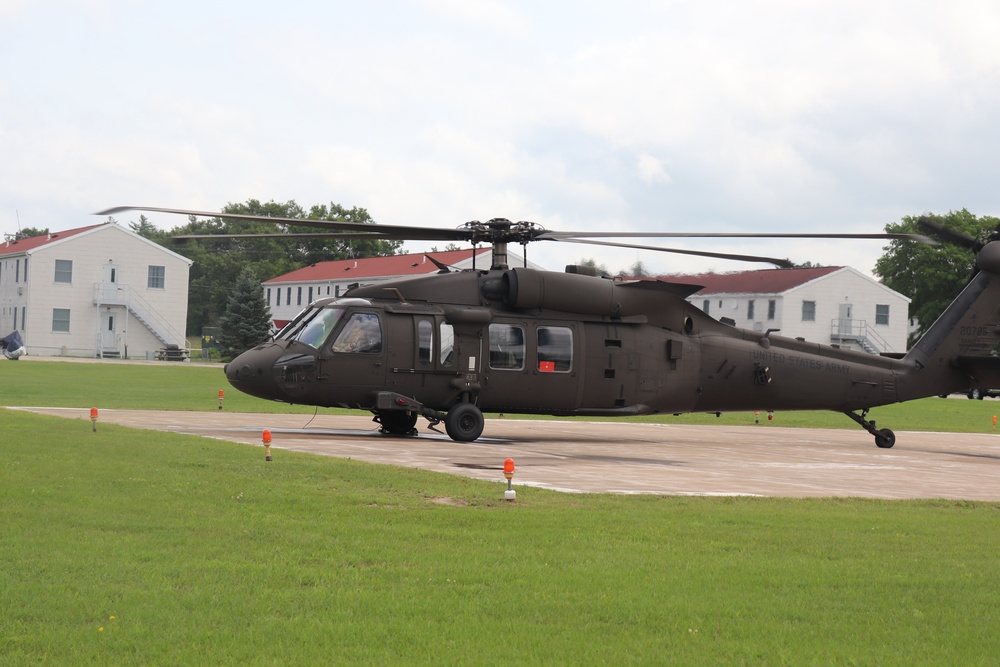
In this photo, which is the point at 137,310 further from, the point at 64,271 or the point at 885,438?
the point at 885,438

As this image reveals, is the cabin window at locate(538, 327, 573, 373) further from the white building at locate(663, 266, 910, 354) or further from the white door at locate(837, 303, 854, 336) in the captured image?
the white door at locate(837, 303, 854, 336)

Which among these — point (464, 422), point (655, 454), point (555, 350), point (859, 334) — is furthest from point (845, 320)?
point (464, 422)

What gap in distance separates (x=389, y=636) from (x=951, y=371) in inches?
998

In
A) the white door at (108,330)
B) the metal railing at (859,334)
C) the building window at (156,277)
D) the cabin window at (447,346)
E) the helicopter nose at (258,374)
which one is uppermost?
the building window at (156,277)

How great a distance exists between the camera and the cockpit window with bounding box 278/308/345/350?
78.7ft

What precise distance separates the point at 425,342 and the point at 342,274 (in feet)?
262

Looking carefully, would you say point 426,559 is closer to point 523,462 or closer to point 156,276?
point 523,462

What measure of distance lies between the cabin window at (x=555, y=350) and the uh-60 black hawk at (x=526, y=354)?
28mm

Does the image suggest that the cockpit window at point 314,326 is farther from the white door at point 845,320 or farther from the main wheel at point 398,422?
the white door at point 845,320

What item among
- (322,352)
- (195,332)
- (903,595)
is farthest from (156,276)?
(903,595)

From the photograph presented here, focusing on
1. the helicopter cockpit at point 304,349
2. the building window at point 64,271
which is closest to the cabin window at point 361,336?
the helicopter cockpit at point 304,349

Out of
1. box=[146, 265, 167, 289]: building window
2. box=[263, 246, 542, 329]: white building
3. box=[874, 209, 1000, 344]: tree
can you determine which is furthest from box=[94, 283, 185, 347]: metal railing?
box=[874, 209, 1000, 344]: tree

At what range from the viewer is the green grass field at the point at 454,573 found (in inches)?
305

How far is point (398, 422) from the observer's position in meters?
26.3
